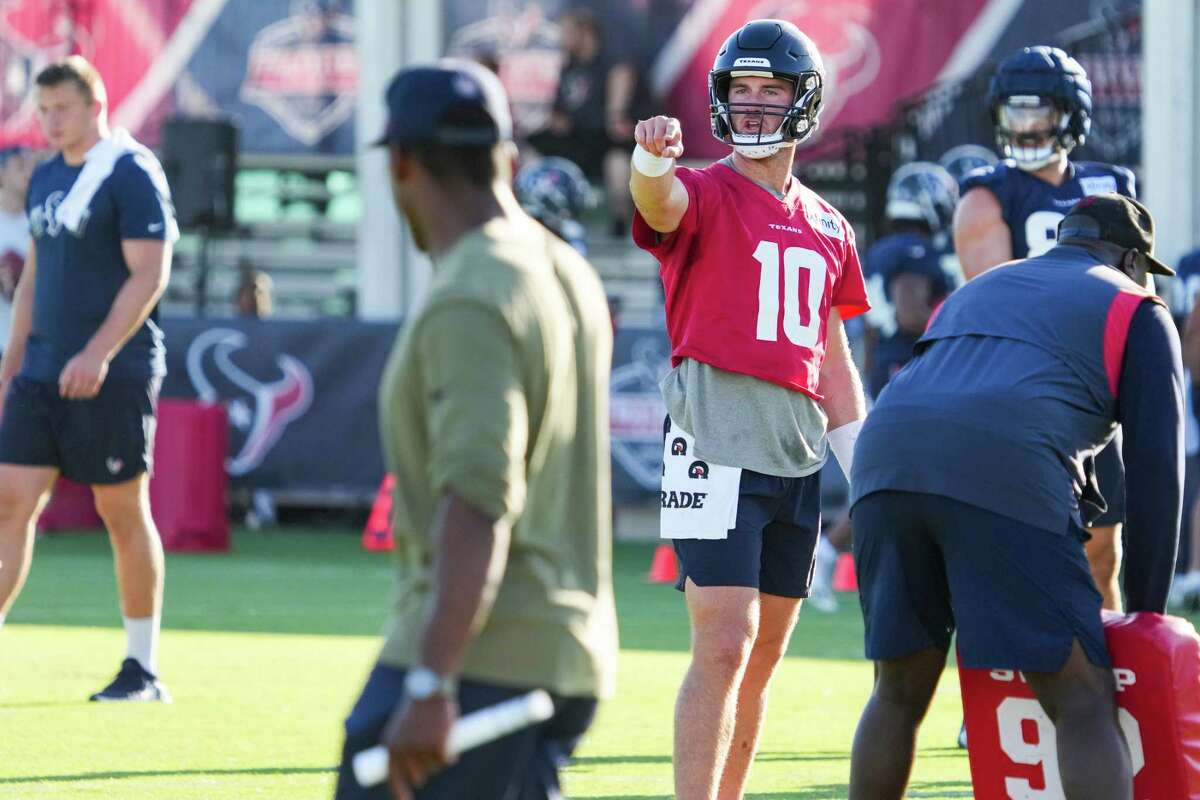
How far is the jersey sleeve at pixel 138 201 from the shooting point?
7730 mm

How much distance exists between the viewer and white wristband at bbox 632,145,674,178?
203 inches

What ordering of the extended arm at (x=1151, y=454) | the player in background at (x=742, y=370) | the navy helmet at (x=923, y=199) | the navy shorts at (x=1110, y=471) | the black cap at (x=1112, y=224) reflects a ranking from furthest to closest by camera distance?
1. the navy helmet at (x=923, y=199)
2. the navy shorts at (x=1110, y=471)
3. the player in background at (x=742, y=370)
4. the black cap at (x=1112, y=224)
5. the extended arm at (x=1151, y=454)

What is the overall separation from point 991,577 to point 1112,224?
907mm

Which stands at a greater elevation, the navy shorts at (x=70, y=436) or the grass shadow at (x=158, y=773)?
the navy shorts at (x=70, y=436)

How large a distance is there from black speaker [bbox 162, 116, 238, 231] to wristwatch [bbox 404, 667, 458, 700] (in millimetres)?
15619

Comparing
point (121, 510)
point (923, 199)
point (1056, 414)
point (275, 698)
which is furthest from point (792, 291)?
point (923, 199)

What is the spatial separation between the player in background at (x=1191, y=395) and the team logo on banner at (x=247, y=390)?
6285 millimetres

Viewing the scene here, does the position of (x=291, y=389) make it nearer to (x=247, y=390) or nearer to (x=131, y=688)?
(x=247, y=390)

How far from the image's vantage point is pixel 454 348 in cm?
336

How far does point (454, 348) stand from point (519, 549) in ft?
1.24

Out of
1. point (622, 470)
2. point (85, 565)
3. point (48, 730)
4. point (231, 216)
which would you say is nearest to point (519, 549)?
point (48, 730)

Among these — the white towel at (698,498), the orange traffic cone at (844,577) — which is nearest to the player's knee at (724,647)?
the white towel at (698,498)

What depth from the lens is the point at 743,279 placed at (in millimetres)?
5453

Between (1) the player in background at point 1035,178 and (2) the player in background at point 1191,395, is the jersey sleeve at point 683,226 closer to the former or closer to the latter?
(1) the player in background at point 1035,178
